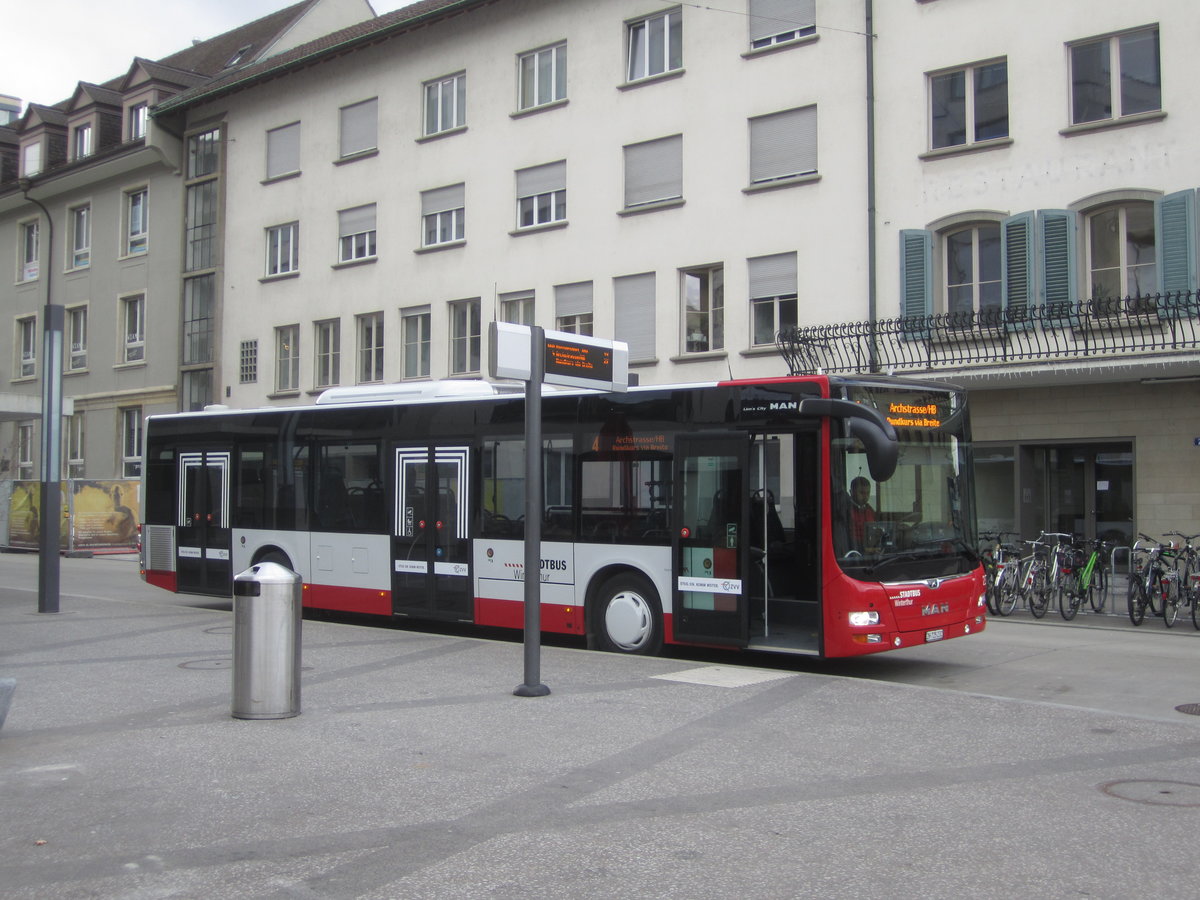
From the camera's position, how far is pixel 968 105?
21.4 m

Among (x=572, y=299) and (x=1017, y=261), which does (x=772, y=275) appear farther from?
(x=572, y=299)

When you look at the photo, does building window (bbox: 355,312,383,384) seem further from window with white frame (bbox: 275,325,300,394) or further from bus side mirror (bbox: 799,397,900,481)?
bus side mirror (bbox: 799,397,900,481)

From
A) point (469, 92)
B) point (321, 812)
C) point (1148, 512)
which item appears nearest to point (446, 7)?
point (469, 92)

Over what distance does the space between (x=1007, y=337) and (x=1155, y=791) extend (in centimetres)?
1419

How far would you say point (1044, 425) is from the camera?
20.4m

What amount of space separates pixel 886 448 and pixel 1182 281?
11.6m

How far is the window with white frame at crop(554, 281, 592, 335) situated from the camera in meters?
26.6

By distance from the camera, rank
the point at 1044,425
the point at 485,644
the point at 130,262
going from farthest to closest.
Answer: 1. the point at 130,262
2. the point at 1044,425
3. the point at 485,644

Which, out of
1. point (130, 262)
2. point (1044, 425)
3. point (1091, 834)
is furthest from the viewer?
point (130, 262)

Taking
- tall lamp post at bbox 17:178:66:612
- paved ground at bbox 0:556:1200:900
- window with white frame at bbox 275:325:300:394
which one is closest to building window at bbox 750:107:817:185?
tall lamp post at bbox 17:178:66:612

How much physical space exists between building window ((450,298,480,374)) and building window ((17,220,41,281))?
20.3 meters

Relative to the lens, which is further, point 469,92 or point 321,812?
point 469,92

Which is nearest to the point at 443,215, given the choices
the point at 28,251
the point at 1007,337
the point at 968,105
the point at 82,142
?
the point at 968,105

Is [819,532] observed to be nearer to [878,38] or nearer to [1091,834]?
[1091,834]
